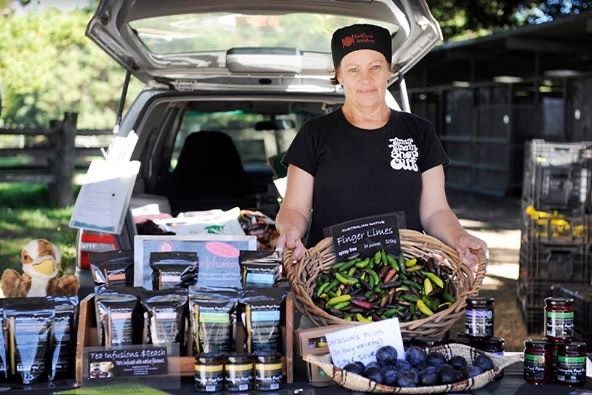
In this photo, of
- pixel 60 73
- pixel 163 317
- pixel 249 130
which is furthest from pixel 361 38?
pixel 60 73

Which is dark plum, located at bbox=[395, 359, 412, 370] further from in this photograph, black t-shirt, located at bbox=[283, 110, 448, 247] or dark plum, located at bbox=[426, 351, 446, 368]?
black t-shirt, located at bbox=[283, 110, 448, 247]

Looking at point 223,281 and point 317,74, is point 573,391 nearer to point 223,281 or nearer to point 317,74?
point 223,281

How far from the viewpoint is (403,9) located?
4250 mm

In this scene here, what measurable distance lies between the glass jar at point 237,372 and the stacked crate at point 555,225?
4938 millimetres

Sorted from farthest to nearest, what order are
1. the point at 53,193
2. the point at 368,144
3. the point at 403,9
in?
the point at 53,193 → the point at 403,9 → the point at 368,144

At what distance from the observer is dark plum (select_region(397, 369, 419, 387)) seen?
256 cm

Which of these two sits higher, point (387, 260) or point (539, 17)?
point (539, 17)

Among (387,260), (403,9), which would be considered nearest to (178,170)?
(403,9)

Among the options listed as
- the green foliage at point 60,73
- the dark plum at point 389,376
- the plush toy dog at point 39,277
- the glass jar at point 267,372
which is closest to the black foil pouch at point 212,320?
the glass jar at point 267,372

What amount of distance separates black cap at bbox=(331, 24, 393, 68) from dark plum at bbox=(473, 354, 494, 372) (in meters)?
1.24

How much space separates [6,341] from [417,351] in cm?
117

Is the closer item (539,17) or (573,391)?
(573,391)

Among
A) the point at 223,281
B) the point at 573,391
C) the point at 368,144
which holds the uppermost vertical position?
the point at 368,144

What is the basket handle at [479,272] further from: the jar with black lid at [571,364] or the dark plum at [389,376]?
the dark plum at [389,376]
